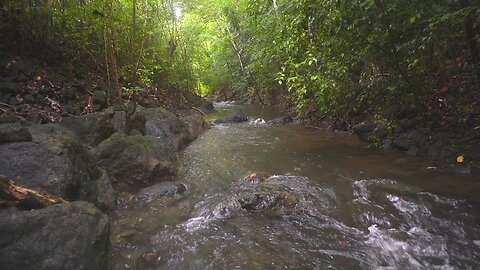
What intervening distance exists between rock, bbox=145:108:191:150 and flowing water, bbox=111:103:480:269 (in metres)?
2.44

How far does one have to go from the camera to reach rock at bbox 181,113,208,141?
1060cm

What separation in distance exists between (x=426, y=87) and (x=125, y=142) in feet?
19.6

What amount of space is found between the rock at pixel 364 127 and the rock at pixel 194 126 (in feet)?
16.3

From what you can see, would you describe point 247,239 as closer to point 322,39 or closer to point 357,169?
point 357,169

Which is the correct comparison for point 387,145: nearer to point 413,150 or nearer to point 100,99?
point 413,150

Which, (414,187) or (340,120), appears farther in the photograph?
(340,120)

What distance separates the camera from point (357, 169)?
244 inches

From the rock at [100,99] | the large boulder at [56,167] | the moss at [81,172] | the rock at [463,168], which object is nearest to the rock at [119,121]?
the rock at [100,99]

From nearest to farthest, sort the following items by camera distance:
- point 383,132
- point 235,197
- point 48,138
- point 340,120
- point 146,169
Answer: point 48,138
point 235,197
point 146,169
point 383,132
point 340,120

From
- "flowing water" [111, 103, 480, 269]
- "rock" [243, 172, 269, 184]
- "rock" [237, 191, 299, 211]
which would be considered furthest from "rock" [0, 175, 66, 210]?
"rock" [243, 172, 269, 184]

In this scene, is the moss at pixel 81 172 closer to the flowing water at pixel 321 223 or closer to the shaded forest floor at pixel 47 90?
the flowing water at pixel 321 223

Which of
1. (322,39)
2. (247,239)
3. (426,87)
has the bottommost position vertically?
(247,239)

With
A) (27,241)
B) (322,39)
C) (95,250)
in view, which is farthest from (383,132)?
(27,241)

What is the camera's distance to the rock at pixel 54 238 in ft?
8.85
